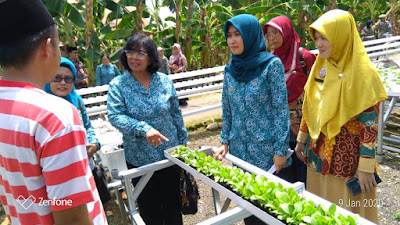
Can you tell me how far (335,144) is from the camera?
173 centimetres

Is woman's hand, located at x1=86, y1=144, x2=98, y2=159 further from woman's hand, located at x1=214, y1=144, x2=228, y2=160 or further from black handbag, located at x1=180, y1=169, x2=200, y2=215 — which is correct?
woman's hand, located at x1=214, y1=144, x2=228, y2=160

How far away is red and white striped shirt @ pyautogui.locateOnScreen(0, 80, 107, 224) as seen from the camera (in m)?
0.76

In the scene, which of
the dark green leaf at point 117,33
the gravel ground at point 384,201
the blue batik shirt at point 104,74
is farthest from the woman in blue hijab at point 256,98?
the dark green leaf at point 117,33

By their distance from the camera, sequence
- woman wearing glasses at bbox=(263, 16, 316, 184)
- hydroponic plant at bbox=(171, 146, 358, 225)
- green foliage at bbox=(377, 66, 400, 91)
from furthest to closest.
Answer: green foliage at bbox=(377, 66, 400, 91)
woman wearing glasses at bbox=(263, 16, 316, 184)
hydroponic plant at bbox=(171, 146, 358, 225)

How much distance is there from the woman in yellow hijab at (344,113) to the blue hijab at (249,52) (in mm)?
337

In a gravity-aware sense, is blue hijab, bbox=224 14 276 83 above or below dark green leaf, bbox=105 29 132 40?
below

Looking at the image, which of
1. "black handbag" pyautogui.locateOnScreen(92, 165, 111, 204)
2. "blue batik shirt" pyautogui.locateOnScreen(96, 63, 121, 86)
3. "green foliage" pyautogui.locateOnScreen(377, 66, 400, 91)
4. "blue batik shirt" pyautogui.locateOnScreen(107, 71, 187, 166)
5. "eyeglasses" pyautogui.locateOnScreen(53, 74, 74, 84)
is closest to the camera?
"blue batik shirt" pyautogui.locateOnScreen(107, 71, 187, 166)

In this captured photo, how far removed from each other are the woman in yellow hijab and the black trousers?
3.38 ft

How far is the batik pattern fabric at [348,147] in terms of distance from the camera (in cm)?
158

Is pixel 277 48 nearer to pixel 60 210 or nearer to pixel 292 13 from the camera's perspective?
pixel 60 210

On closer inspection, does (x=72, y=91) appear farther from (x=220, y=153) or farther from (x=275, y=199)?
(x=275, y=199)

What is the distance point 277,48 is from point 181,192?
1482 millimetres

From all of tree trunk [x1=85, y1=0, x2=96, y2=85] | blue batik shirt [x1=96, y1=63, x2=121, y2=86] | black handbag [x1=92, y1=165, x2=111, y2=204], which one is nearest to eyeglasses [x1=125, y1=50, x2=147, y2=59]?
black handbag [x1=92, y1=165, x2=111, y2=204]

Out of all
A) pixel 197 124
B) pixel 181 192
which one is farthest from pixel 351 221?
pixel 197 124
